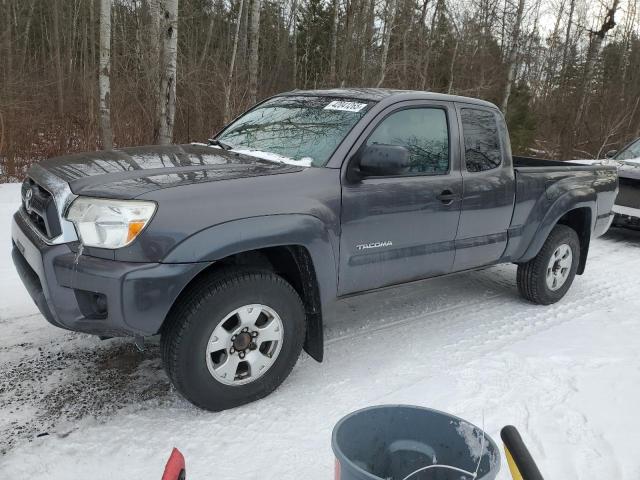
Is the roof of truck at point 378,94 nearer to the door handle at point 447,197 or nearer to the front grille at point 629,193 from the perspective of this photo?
the door handle at point 447,197

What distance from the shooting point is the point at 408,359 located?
3.72 m

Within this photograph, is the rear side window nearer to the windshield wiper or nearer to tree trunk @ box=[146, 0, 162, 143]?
the windshield wiper

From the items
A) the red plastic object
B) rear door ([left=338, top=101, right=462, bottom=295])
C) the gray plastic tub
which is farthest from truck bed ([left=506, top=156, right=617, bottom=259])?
the red plastic object

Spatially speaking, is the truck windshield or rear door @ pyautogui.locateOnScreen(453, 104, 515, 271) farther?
rear door @ pyautogui.locateOnScreen(453, 104, 515, 271)

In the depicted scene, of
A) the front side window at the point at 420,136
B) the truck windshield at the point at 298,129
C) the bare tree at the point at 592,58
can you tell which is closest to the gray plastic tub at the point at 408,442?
the truck windshield at the point at 298,129

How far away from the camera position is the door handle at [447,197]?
3750 millimetres

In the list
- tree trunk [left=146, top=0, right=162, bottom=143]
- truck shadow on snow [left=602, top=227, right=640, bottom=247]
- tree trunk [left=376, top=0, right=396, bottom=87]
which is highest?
tree trunk [left=376, top=0, right=396, bottom=87]

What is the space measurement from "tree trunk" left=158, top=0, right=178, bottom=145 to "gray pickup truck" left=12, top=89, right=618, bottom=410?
159 inches

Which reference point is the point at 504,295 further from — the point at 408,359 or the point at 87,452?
the point at 87,452

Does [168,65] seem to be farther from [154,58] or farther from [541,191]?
[541,191]

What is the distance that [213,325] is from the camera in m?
Answer: 2.76

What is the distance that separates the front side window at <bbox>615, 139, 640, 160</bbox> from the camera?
890cm

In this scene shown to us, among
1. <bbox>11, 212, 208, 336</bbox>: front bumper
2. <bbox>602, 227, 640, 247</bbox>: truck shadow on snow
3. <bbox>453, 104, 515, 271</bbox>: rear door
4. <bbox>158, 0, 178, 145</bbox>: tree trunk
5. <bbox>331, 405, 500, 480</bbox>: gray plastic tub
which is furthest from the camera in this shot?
<bbox>602, 227, 640, 247</bbox>: truck shadow on snow

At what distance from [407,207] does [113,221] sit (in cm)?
189
